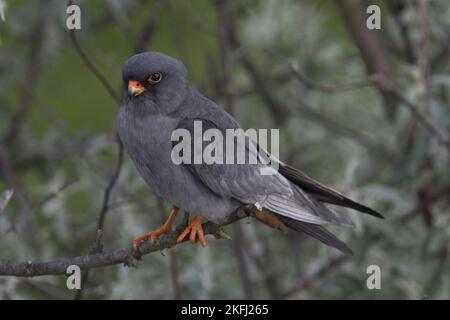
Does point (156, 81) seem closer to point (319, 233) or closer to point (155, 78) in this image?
point (155, 78)

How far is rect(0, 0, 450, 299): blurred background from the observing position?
5.87 m

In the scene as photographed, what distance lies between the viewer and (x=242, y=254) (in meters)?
6.07

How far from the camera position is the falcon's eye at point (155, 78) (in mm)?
4660

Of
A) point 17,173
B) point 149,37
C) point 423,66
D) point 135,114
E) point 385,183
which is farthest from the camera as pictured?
point 17,173

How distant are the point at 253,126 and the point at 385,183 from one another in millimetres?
1430

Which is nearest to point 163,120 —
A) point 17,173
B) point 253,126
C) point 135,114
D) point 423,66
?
point 135,114
